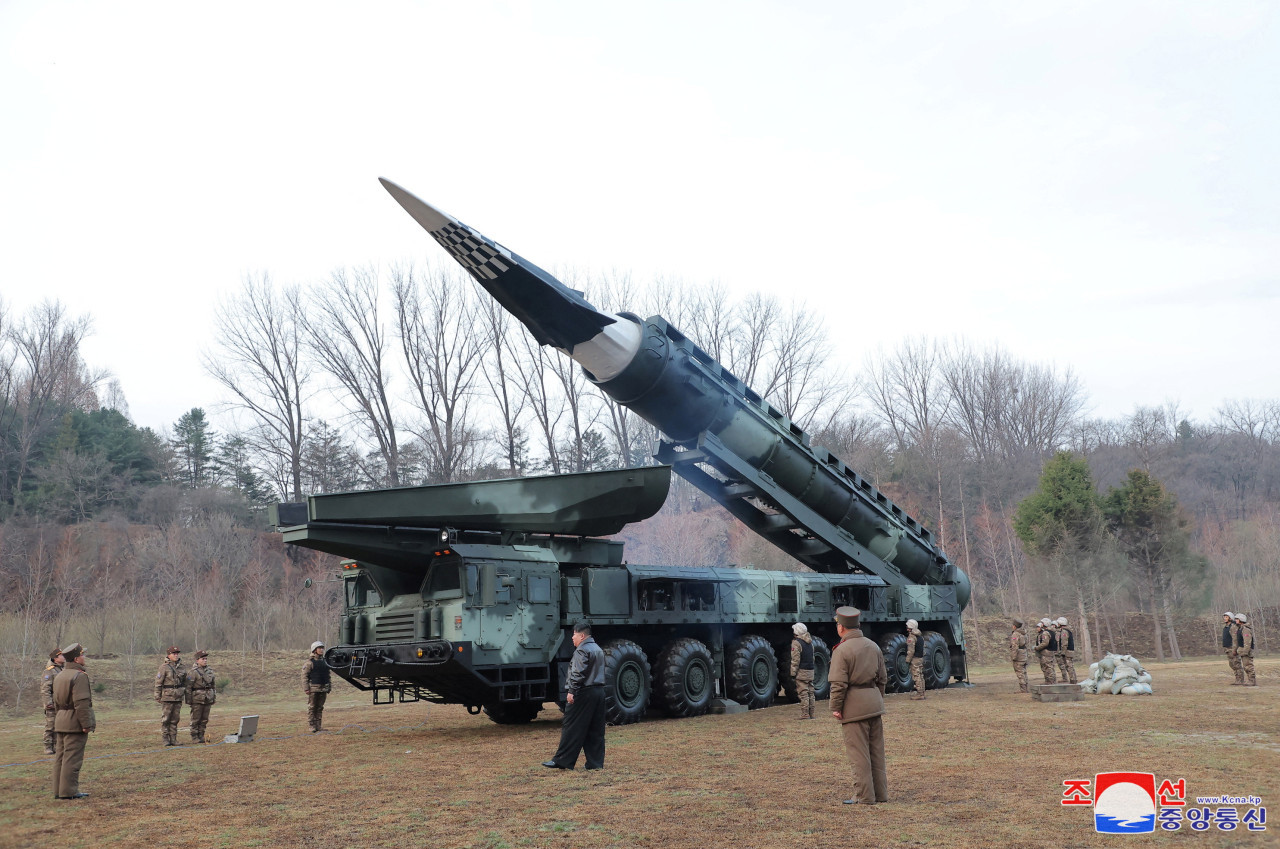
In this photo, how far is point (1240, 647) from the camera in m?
14.5

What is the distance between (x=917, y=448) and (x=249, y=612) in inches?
1071

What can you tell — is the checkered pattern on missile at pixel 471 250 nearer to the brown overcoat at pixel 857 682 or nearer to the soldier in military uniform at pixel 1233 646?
the brown overcoat at pixel 857 682

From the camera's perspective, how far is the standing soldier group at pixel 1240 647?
47.4ft

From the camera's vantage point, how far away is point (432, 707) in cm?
1533

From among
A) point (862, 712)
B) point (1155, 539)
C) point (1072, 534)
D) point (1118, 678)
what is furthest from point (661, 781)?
point (1155, 539)

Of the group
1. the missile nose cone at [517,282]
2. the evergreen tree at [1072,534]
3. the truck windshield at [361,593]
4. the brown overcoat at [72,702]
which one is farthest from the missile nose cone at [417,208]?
the evergreen tree at [1072,534]

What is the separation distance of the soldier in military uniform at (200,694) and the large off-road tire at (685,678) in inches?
200

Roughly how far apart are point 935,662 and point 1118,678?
114 inches

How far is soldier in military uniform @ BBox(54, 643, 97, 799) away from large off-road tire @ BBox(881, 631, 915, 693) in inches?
434

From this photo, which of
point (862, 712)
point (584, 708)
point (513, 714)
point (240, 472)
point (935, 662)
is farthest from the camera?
point (240, 472)

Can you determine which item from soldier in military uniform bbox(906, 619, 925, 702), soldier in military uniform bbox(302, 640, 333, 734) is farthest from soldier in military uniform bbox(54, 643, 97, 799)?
soldier in military uniform bbox(906, 619, 925, 702)

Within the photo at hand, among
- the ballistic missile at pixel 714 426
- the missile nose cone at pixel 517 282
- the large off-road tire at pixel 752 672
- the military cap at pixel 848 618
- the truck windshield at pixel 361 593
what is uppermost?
the missile nose cone at pixel 517 282

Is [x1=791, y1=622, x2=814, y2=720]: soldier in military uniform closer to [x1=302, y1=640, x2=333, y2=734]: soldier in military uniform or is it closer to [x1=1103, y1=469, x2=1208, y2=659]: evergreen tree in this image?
[x1=302, y1=640, x2=333, y2=734]: soldier in military uniform

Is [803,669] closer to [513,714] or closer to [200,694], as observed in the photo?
[513,714]
